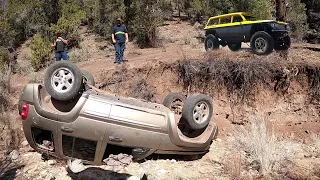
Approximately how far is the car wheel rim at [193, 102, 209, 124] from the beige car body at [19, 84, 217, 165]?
599mm

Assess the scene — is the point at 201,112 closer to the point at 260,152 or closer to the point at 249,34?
the point at 260,152

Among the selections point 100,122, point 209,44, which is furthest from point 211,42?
point 100,122

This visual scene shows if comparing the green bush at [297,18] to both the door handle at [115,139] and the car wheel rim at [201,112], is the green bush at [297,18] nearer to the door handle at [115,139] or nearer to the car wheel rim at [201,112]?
the car wheel rim at [201,112]

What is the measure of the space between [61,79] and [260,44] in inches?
265

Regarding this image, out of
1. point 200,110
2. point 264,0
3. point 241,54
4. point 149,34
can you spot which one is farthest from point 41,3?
point 200,110

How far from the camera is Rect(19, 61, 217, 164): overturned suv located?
17.1ft

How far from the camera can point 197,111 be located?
6.27 m

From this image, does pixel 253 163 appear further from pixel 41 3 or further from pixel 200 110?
pixel 41 3

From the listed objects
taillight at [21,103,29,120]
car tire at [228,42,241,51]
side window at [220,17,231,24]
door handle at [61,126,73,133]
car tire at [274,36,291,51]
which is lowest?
door handle at [61,126,73,133]

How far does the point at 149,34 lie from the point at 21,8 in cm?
907

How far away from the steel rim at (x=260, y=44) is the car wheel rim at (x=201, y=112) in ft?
14.9

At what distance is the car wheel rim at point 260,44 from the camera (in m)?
10.1

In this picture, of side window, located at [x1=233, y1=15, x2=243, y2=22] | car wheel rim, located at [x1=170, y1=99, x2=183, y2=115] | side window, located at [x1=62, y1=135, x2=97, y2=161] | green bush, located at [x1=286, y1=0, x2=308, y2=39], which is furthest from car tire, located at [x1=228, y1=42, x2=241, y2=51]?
side window, located at [x1=62, y1=135, x2=97, y2=161]

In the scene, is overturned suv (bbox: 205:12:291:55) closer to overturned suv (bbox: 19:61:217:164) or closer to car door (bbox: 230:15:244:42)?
car door (bbox: 230:15:244:42)
